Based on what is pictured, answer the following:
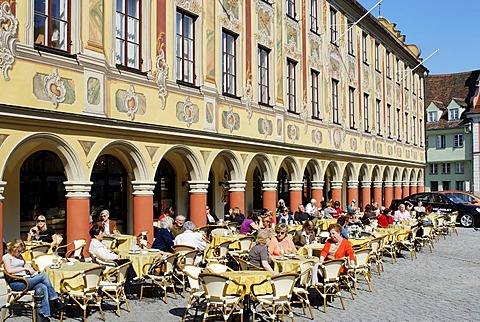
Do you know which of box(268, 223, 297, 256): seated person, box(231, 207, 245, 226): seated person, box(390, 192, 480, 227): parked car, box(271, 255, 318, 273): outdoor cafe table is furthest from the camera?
box(390, 192, 480, 227): parked car

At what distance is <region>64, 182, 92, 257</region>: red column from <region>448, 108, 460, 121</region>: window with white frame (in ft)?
160

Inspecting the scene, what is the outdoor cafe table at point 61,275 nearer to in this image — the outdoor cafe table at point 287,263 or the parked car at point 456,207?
the outdoor cafe table at point 287,263

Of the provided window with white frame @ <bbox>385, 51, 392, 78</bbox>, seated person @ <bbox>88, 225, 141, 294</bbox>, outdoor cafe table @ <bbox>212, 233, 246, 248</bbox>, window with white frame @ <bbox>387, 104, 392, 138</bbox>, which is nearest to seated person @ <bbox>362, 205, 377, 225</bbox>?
outdoor cafe table @ <bbox>212, 233, 246, 248</bbox>

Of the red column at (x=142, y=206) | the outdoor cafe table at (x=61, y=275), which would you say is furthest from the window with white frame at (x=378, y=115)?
the outdoor cafe table at (x=61, y=275)

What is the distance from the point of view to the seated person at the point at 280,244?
11.6 m

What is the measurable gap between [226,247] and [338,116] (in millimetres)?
15793

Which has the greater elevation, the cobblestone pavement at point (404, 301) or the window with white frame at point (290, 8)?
the window with white frame at point (290, 8)

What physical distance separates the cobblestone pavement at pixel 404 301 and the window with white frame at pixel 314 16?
12.3m

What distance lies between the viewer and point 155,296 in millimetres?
11555

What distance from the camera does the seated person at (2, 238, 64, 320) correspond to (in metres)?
9.19

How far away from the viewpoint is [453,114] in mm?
55781

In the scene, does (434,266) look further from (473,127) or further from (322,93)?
(473,127)

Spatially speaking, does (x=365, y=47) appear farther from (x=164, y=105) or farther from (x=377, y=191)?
(x=164, y=105)

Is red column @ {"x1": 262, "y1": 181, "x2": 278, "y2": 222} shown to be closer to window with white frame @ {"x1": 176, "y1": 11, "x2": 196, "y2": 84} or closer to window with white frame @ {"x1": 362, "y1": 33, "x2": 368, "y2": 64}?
window with white frame @ {"x1": 176, "y1": 11, "x2": 196, "y2": 84}
